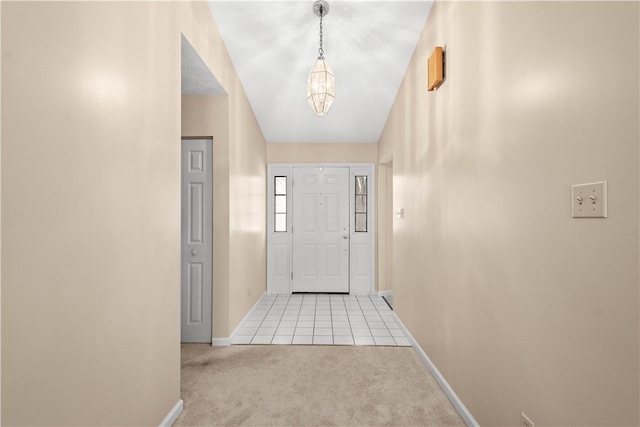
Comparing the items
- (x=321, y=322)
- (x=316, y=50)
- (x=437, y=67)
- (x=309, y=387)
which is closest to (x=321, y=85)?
(x=437, y=67)

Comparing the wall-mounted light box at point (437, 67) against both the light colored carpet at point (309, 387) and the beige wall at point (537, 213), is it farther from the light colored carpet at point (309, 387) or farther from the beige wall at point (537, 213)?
the light colored carpet at point (309, 387)

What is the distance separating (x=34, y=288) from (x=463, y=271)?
6.42ft

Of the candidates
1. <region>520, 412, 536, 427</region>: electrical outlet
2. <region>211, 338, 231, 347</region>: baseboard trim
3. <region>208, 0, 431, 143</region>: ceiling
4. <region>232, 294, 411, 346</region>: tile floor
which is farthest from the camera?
<region>232, 294, 411, 346</region>: tile floor

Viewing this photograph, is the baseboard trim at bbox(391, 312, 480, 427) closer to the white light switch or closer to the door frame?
the white light switch

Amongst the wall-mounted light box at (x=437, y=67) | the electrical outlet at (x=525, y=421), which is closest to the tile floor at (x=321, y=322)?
the electrical outlet at (x=525, y=421)

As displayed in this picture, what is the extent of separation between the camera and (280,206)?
5352 millimetres

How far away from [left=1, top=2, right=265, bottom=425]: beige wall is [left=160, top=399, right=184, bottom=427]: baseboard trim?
0.15 ft

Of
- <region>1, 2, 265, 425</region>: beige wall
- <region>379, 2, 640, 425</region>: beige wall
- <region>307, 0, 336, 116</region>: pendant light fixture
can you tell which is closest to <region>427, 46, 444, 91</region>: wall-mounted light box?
<region>379, 2, 640, 425</region>: beige wall

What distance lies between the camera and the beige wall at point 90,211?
97 centimetres

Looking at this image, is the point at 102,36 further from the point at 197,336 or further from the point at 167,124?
the point at 197,336

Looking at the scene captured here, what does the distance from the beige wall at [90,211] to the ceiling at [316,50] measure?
0.93 metres

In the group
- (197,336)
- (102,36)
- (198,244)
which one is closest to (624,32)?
(102,36)

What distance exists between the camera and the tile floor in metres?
3.27

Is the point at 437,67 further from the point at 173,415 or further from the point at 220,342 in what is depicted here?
the point at 220,342
